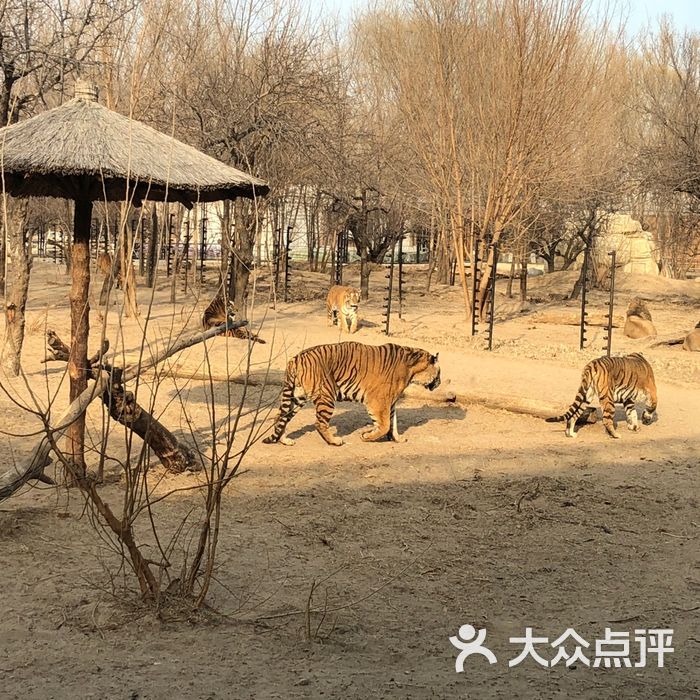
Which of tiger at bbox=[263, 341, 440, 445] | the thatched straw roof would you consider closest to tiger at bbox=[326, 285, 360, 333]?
tiger at bbox=[263, 341, 440, 445]

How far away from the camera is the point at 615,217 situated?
32938mm

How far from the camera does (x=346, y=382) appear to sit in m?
8.55

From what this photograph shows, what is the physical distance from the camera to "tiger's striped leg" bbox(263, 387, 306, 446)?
27.4 ft

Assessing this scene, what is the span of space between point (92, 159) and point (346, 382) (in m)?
3.21

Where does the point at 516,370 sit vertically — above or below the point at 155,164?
below

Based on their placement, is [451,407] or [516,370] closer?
[451,407]

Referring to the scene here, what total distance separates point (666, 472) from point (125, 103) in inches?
535

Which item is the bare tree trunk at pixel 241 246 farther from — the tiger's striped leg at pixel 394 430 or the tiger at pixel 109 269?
the tiger's striped leg at pixel 394 430

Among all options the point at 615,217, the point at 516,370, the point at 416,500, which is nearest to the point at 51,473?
the point at 416,500

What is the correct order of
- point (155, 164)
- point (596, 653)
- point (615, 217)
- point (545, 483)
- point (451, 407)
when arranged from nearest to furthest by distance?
point (596, 653) → point (155, 164) → point (545, 483) → point (451, 407) → point (615, 217)

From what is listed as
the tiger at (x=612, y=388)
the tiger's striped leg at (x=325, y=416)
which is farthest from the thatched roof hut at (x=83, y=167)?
the tiger at (x=612, y=388)

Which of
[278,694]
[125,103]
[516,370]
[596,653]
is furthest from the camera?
[125,103]

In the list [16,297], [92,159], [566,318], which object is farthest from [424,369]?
[566,318]

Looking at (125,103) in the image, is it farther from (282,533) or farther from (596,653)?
(596,653)
